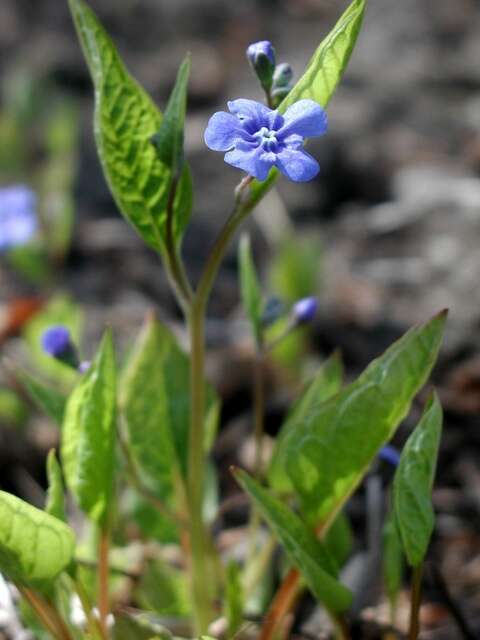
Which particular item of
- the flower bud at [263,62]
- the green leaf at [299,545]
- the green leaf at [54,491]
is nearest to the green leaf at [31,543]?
the green leaf at [54,491]

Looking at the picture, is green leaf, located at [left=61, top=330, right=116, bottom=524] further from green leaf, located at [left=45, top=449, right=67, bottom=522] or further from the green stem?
the green stem

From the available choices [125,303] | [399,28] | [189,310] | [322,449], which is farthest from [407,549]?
[399,28]

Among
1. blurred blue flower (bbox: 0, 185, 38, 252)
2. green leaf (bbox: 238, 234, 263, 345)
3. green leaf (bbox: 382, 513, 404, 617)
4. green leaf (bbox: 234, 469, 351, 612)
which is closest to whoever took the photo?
green leaf (bbox: 234, 469, 351, 612)

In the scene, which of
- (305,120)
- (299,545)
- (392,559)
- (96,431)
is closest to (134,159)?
(305,120)

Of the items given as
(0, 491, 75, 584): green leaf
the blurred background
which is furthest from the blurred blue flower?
(0, 491, 75, 584): green leaf

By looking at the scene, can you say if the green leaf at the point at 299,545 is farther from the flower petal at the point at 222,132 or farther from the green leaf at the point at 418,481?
the flower petal at the point at 222,132
